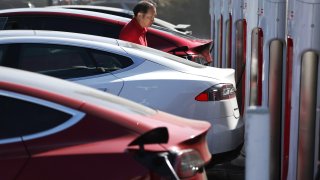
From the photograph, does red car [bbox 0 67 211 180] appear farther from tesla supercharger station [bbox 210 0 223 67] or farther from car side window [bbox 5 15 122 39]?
tesla supercharger station [bbox 210 0 223 67]

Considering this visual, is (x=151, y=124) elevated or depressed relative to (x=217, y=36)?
elevated

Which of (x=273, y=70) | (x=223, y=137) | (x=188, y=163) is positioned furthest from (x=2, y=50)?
(x=188, y=163)

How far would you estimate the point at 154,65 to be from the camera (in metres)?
6.35

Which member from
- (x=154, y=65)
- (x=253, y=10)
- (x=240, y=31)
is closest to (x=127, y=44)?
(x=154, y=65)

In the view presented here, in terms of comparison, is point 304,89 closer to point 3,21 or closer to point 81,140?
point 81,140

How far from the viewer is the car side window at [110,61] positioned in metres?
6.33

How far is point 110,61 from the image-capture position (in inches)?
250

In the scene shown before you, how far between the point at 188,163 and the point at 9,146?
0.99 m

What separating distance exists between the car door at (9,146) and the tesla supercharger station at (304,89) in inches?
107

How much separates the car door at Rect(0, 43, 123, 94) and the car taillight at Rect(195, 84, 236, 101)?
0.89 meters

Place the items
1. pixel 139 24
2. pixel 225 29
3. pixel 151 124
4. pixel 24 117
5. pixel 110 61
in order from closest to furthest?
1. pixel 24 117
2. pixel 151 124
3. pixel 110 61
4. pixel 139 24
5. pixel 225 29

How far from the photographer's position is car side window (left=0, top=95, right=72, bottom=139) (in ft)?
12.1

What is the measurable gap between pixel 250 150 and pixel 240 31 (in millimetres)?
5652

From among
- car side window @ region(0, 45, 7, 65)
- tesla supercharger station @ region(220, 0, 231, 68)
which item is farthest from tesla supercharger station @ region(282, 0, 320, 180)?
tesla supercharger station @ region(220, 0, 231, 68)
